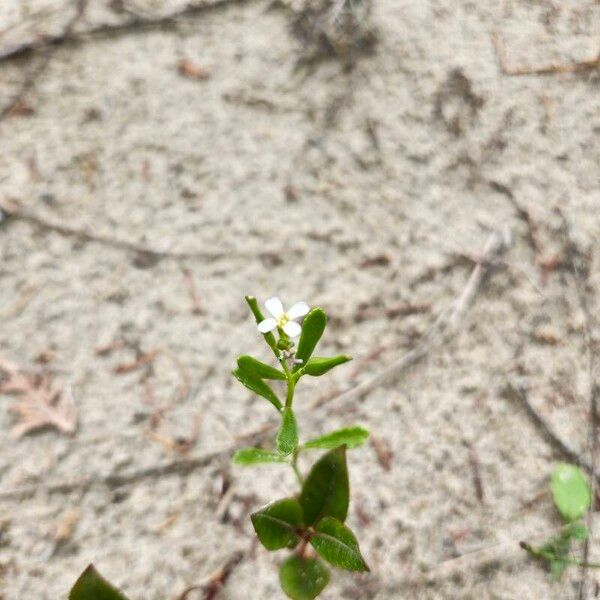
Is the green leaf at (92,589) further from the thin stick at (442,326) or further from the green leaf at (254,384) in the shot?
the thin stick at (442,326)

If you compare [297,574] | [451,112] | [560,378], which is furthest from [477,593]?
[451,112]

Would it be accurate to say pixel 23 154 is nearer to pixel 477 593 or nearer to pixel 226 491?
pixel 226 491

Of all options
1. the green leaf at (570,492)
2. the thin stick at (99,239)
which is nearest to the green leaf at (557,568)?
the green leaf at (570,492)

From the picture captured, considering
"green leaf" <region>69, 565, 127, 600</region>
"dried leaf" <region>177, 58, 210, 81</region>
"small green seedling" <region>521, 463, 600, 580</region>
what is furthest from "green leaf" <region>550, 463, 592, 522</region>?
"dried leaf" <region>177, 58, 210, 81</region>

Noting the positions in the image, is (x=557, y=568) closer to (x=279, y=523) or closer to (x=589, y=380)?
(x=589, y=380)

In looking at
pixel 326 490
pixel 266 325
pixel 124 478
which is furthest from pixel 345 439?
pixel 124 478

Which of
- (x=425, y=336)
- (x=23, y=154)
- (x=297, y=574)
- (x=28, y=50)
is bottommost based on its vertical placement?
(x=297, y=574)

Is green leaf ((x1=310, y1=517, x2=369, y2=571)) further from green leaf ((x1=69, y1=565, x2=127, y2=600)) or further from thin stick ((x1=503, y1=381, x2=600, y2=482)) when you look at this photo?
thin stick ((x1=503, y1=381, x2=600, y2=482))
